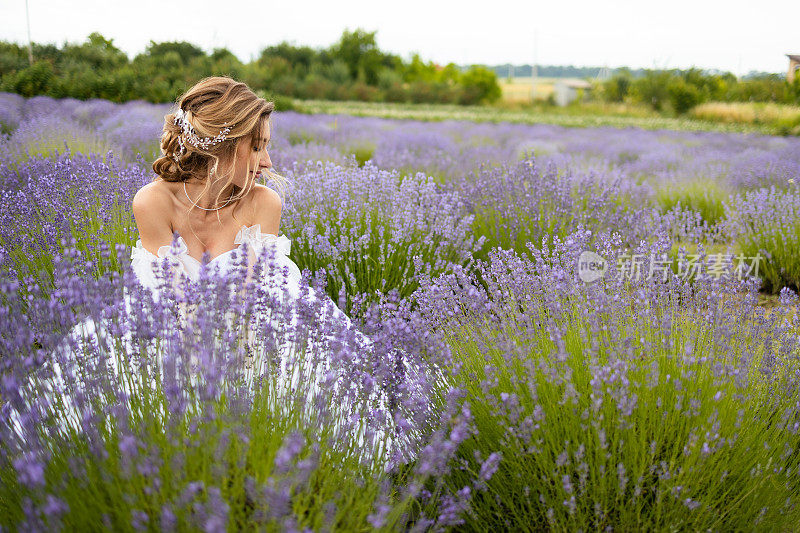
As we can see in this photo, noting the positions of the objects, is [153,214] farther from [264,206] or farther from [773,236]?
[773,236]

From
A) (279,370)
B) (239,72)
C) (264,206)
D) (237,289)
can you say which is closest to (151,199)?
(264,206)

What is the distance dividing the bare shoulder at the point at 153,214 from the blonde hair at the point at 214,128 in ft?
0.44

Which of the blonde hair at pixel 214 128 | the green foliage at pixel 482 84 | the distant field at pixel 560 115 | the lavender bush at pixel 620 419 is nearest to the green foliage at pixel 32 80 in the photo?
the distant field at pixel 560 115

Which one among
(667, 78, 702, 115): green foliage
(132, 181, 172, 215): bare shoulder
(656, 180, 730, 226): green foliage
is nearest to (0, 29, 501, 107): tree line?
(132, 181, 172, 215): bare shoulder

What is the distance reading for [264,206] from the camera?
2756 mm

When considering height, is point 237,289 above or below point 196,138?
below

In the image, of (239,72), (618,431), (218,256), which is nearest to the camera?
(618,431)

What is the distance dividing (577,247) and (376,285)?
1301 mm

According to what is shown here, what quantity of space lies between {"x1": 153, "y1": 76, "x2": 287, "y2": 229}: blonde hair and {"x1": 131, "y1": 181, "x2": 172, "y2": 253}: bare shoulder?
13 cm

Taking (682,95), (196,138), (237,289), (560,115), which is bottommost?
(237,289)

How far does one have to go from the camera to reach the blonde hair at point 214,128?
2.47 m

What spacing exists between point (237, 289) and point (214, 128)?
101 cm

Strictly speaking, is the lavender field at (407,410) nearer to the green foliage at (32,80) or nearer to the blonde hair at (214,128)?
the blonde hair at (214,128)

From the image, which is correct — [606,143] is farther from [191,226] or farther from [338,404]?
[338,404]
